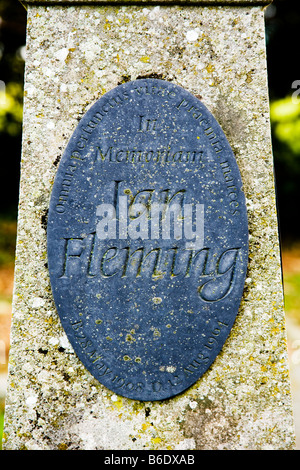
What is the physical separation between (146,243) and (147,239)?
23mm

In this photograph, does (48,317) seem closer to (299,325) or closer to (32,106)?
(32,106)

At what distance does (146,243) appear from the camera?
2.07 meters

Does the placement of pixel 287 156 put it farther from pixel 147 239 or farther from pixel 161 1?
pixel 147 239

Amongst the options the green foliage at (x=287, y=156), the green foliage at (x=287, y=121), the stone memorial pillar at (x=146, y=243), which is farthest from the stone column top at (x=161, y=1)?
the green foliage at (x=287, y=121)

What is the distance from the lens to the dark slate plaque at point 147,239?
201cm

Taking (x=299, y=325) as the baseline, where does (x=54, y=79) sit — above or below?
above

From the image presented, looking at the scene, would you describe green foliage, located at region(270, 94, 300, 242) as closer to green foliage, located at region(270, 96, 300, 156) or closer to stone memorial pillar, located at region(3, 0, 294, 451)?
green foliage, located at region(270, 96, 300, 156)

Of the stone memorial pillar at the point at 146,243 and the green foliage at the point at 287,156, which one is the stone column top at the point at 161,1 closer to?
the stone memorial pillar at the point at 146,243

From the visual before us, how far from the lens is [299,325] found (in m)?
5.57

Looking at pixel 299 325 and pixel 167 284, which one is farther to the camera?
pixel 299 325

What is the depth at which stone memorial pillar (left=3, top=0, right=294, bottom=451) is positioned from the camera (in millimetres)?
2014

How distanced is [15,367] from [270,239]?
1600mm
